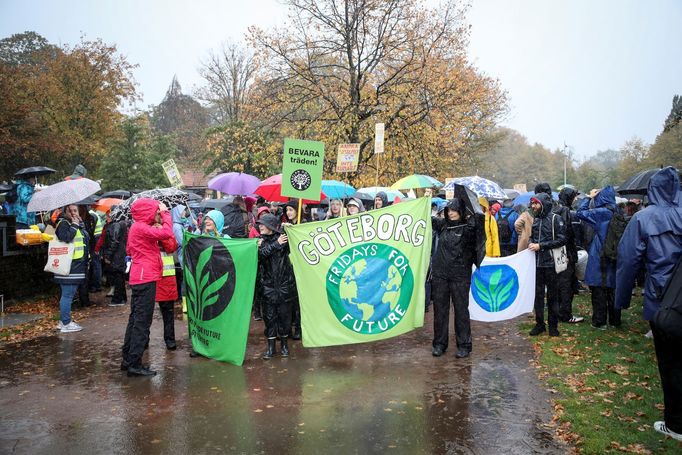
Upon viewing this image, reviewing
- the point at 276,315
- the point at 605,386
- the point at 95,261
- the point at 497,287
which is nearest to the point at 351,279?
the point at 276,315

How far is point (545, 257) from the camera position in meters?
8.23

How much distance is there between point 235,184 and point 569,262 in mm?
7146

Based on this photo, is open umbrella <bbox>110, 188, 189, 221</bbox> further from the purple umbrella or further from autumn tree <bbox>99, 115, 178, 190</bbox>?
autumn tree <bbox>99, 115, 178, 190</bbox>

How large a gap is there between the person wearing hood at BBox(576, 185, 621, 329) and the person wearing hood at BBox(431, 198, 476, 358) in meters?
2.55

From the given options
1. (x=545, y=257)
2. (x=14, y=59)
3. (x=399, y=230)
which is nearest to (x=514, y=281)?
(x=545, y=257)

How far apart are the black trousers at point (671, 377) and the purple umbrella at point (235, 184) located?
9.10 m

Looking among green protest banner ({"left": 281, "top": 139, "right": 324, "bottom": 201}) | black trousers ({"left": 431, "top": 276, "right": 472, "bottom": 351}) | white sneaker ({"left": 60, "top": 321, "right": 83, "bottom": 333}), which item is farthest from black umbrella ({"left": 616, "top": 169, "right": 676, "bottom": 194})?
white sneaker ({"left": 60, "top": 321, "right": 83, "bottom": 333})

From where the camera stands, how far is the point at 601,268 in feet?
28.5

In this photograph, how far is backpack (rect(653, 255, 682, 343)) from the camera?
4.45m

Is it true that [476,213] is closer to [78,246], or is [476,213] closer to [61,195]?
[78,246]

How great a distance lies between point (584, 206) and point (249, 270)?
19.0 feet

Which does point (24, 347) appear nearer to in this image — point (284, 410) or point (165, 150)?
point (284, 410)

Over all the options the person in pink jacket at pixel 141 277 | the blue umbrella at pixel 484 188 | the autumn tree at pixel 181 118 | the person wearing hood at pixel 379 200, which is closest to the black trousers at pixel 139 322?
the person in pink jacket at pixel 141 277

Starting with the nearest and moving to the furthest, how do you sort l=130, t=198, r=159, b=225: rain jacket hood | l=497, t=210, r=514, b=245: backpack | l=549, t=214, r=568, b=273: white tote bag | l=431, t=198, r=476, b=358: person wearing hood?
l=130, t=198, r=159, b=225: rain jacket hood, l=431, t=198, r=476, b=358: person wearing hood, l=549, t=214, r=568, b=273: white tote bag, l=497, t=210, r=514, b=245: backpack
